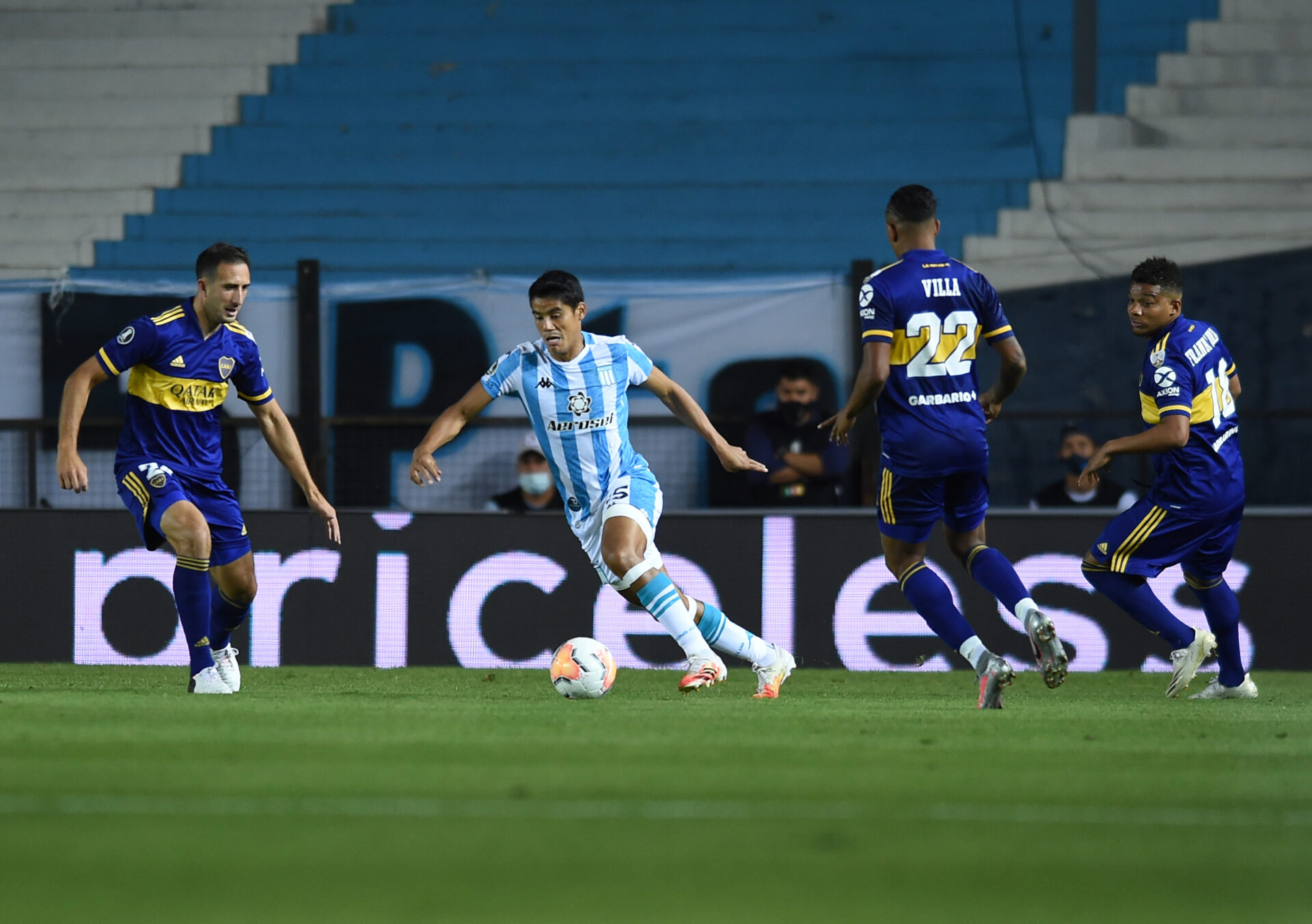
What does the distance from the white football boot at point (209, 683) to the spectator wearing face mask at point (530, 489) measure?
4006 mm

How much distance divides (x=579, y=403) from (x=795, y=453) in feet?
13.8

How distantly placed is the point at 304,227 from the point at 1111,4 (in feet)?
23.0

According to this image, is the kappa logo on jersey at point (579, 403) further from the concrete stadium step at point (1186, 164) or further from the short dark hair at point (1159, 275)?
the concrete stadium step at point (1186, 164)

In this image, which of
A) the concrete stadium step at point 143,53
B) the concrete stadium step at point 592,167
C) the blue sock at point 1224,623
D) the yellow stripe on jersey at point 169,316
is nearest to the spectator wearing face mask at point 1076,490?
the concrete stadium step at point 592,167

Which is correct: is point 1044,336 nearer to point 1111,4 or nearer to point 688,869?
point 1111,4

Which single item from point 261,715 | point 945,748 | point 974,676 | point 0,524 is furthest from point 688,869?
point 0,524

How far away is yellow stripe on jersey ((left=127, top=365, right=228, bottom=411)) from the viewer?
6676 millimetres

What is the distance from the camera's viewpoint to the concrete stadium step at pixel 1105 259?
1208cm

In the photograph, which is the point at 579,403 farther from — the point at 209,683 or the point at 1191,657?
the point at 1191,657

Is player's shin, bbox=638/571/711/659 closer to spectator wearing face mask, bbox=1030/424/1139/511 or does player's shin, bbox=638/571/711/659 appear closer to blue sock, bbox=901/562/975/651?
blue sock, bbox=901/562/975/651

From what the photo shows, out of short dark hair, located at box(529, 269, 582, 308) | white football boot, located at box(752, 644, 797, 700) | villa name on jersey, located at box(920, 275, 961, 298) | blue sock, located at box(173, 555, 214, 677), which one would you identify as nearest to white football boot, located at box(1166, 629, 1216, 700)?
white football boot, located at box(752, 644, 797, 700)

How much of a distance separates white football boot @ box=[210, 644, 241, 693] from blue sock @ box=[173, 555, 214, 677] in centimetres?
7

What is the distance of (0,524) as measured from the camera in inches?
378

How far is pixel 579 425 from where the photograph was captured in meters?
6.62
